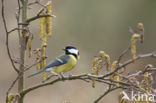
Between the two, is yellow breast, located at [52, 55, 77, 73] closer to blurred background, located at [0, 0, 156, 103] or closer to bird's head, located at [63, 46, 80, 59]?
bird's head, located at [63, 46, 80, 59]

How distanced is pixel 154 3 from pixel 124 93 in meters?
7.32

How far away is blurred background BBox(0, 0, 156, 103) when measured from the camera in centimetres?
808

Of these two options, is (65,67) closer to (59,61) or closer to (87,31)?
(59,61)

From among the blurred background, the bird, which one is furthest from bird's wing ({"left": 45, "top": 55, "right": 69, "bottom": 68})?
the blurred background

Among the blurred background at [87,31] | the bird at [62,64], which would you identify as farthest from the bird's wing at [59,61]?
the blurred background at [87,31]

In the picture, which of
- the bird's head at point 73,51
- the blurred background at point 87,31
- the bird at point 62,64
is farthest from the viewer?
the blurred background at point 87,31

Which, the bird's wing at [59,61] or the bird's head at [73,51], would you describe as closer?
the bird's wing at [59,61]

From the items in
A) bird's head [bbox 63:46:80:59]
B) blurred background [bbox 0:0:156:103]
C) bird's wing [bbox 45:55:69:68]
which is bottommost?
bird's wing [bbox 45:55:69:68]

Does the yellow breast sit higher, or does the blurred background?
the blurred background

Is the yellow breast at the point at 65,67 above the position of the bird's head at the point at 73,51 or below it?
below

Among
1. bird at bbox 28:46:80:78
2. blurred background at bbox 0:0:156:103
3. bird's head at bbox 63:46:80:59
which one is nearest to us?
bird at bbox 28:46:80:78

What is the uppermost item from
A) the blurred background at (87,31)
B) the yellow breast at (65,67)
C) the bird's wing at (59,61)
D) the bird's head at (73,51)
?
the blurred background at (87,31)

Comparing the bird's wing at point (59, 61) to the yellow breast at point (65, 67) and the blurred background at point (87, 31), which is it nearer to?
the yellow breast at point (65, 67)

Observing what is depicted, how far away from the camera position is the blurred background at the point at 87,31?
8078 millimetres
